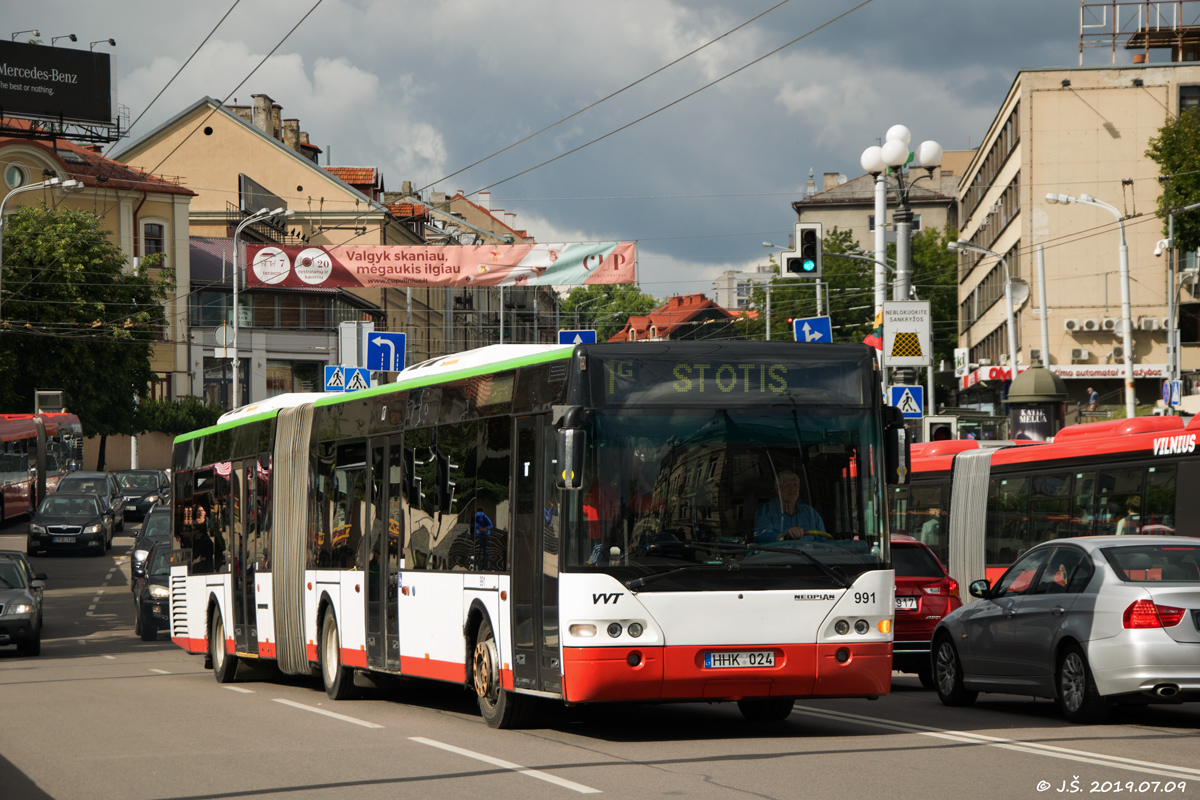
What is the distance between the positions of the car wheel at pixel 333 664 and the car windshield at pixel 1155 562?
7.33 meters

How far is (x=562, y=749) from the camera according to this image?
422 inches

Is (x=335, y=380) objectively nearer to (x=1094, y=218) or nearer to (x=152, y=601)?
(x=152, y=601)

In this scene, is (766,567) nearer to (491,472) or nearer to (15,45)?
(491,472)

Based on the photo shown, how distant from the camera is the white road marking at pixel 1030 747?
30.6 feet

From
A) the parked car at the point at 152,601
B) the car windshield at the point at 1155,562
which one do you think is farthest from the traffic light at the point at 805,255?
the car windshield at the point at 1155,562

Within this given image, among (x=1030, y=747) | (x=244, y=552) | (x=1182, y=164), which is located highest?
(x=1182, y=164)

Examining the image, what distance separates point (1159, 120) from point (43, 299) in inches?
1684

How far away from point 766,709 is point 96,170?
65936 mm

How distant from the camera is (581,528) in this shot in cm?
1083

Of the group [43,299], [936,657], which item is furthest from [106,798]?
[43,299]

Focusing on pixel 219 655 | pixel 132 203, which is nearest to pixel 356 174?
pixel 132 203

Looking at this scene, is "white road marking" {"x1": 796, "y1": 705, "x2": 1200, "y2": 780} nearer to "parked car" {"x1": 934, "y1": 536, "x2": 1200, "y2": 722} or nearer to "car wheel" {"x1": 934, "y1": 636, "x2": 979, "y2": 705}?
"parked car" {"x1": 934, "y1": 536, "x2": 1200, "y2": 722}

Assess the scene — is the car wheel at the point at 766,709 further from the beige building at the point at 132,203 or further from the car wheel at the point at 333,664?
the beige building at the point at 132,203

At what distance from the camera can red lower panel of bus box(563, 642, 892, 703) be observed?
35.1 ft
